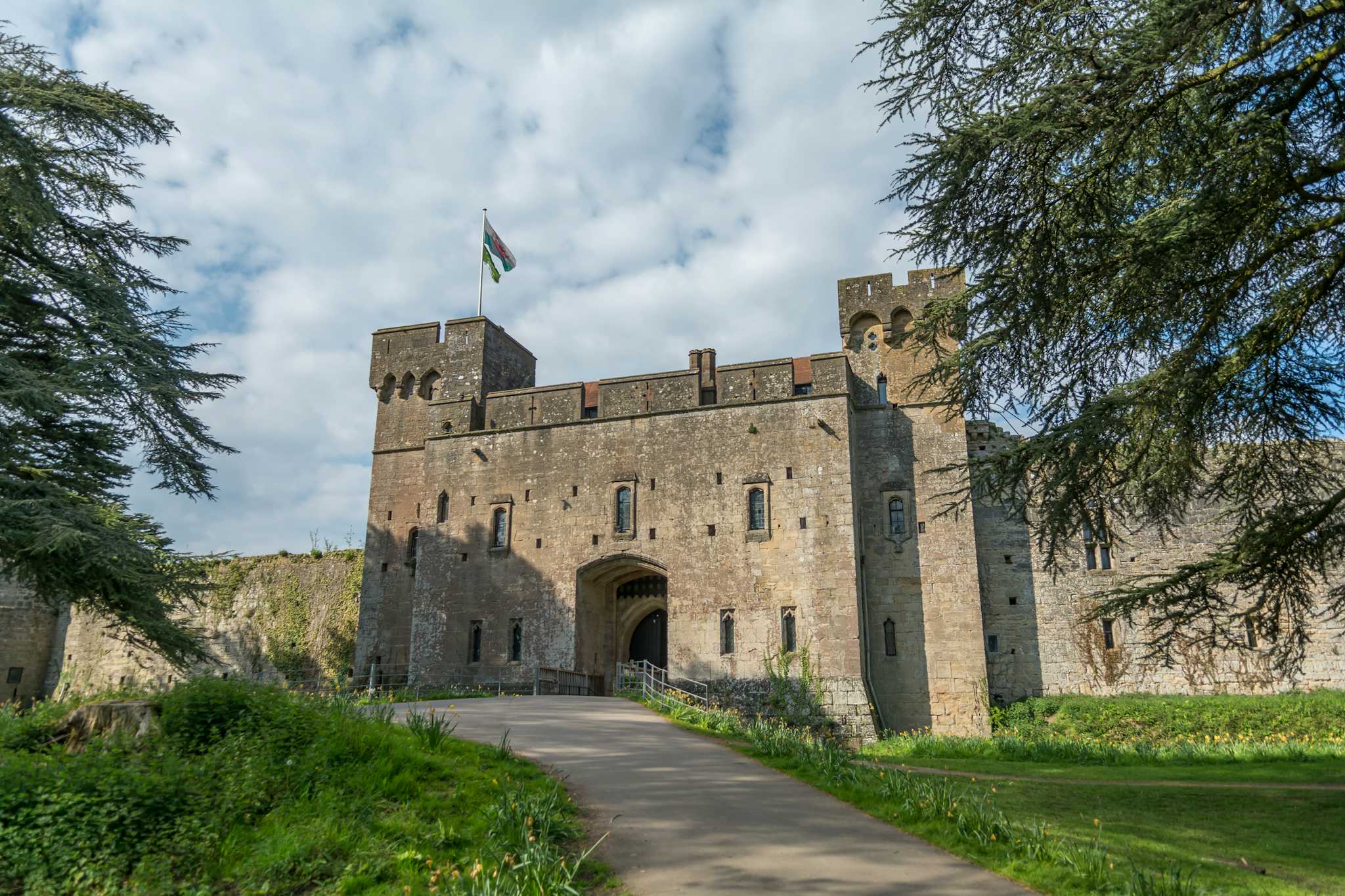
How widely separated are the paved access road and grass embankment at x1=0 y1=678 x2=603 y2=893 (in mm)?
472

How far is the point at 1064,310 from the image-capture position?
8.40 m

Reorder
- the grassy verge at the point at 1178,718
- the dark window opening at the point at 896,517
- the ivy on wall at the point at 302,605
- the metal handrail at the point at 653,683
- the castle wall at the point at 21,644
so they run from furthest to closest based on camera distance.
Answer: the castle wall at the point at 21,644, the ivy on wall at the point at 302,605, the dark window opening at the point at 896,517, the metal handrail at the point at 653,683, the grassy verge at the point at 1178,718

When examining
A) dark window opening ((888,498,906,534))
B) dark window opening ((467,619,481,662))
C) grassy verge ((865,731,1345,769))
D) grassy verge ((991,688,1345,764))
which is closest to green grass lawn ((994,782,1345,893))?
grassy verge ((865,731,1345,769))

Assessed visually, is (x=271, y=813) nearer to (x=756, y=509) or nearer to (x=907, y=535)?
(x=756, y=509)

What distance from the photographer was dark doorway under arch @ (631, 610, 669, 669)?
24656 millimetres

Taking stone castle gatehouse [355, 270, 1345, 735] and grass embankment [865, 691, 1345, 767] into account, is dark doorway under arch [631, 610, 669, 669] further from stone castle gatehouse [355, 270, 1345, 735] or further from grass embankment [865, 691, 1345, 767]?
grass embankment [865, 691, 1345, 767]

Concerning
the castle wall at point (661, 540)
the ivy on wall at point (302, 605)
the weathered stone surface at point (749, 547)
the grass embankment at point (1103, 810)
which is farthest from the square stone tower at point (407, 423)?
the grass embankment at point (1103, 810)

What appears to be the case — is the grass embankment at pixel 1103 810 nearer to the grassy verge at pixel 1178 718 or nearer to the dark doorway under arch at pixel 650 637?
the grassy verge at pixel 1178 718

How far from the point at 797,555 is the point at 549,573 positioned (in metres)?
6.24

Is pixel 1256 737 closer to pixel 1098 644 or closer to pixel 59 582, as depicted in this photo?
pixel 1098 644

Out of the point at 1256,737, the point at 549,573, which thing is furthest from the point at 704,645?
the point at 1256,737

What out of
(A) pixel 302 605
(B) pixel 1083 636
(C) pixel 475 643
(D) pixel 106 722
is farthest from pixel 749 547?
(D) pixel 106 722

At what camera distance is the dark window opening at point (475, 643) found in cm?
2298

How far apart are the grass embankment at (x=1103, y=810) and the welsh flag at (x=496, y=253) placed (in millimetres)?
15696
